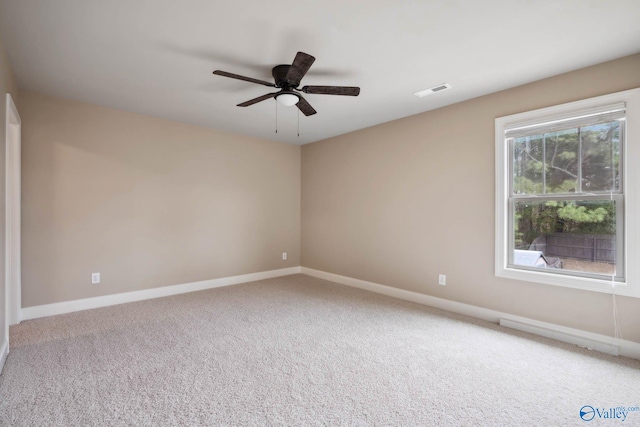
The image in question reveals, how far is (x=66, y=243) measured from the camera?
3525 millimetres

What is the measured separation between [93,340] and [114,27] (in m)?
2.58

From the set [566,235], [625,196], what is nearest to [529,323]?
[566,235]

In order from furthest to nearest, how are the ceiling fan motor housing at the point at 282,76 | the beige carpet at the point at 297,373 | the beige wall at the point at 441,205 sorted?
the beige wall at the point at 441,205 → the ceiling fan motor housing at the point at 282,76 → the beige carpet at the point at 297,373

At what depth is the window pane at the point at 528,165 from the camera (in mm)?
3066

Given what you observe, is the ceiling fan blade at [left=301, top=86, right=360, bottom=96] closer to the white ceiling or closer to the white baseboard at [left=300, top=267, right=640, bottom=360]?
the white ceiling

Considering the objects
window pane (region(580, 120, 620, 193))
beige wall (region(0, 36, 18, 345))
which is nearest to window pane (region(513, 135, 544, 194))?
window pane (region(580, 120, 620, 193))

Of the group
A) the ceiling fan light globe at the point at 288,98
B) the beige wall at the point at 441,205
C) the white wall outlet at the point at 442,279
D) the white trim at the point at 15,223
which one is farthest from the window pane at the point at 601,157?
the white trim at the point at 15,223

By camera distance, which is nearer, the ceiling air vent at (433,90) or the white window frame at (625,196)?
the white window frame at (625,196)

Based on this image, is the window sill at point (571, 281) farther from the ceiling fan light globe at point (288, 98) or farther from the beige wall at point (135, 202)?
the beige wall at point (135, 202)

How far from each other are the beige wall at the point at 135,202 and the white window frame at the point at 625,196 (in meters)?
3.51

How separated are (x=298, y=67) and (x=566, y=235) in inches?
113

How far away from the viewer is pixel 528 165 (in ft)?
10.3

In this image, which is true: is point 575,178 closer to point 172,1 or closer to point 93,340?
point 172,1

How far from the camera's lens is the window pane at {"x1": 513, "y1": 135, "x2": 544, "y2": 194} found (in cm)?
307
